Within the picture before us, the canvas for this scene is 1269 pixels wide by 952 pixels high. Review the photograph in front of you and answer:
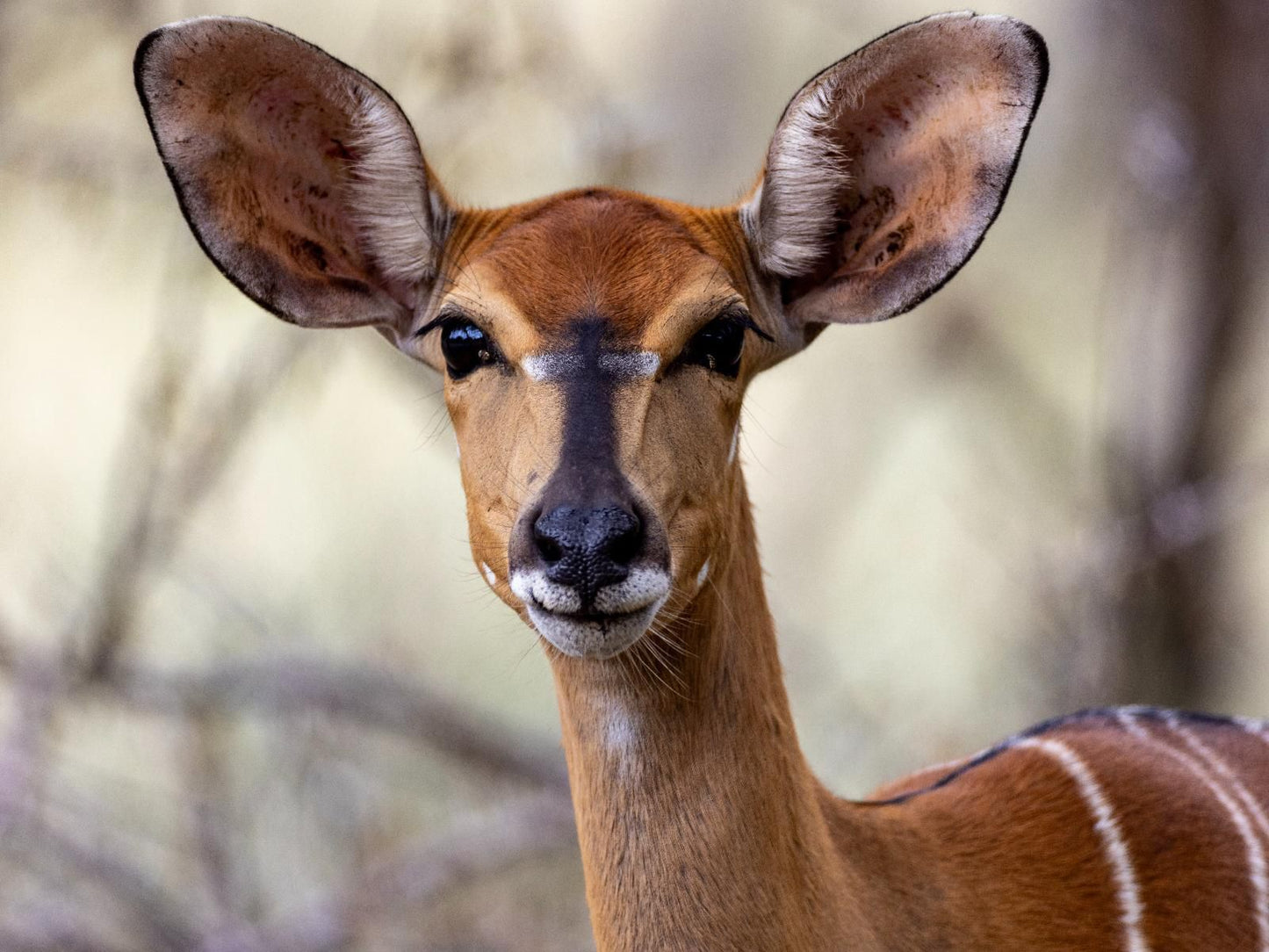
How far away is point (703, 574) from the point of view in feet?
9.23

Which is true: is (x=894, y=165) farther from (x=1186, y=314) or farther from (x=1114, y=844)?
(x=1186, y=314)

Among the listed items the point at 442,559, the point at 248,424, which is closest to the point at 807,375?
the point at 442,559

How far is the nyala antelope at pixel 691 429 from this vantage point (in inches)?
108

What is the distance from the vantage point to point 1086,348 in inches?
451

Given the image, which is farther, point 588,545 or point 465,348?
point 465,348

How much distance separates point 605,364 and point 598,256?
0.25 meters

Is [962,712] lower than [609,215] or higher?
lower

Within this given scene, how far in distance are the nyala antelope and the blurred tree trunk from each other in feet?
12.6

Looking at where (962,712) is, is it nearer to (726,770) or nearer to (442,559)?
(442,559)

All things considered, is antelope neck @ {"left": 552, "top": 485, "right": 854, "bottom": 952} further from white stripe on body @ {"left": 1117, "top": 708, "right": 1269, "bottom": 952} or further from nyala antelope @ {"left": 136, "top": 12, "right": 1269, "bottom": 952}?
white stripe on body @ {"left": 1117, "top": 708, "right": 1269, "bottom": 952}

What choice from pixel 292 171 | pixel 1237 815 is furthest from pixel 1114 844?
pixel 292 171

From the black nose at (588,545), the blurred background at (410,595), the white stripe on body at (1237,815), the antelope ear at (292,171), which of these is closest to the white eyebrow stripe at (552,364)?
the black nose at (588,545)

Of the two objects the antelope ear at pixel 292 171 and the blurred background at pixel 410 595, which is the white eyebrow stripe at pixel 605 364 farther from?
the blurred background at pixel 410 595

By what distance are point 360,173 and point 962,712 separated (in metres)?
6.30
